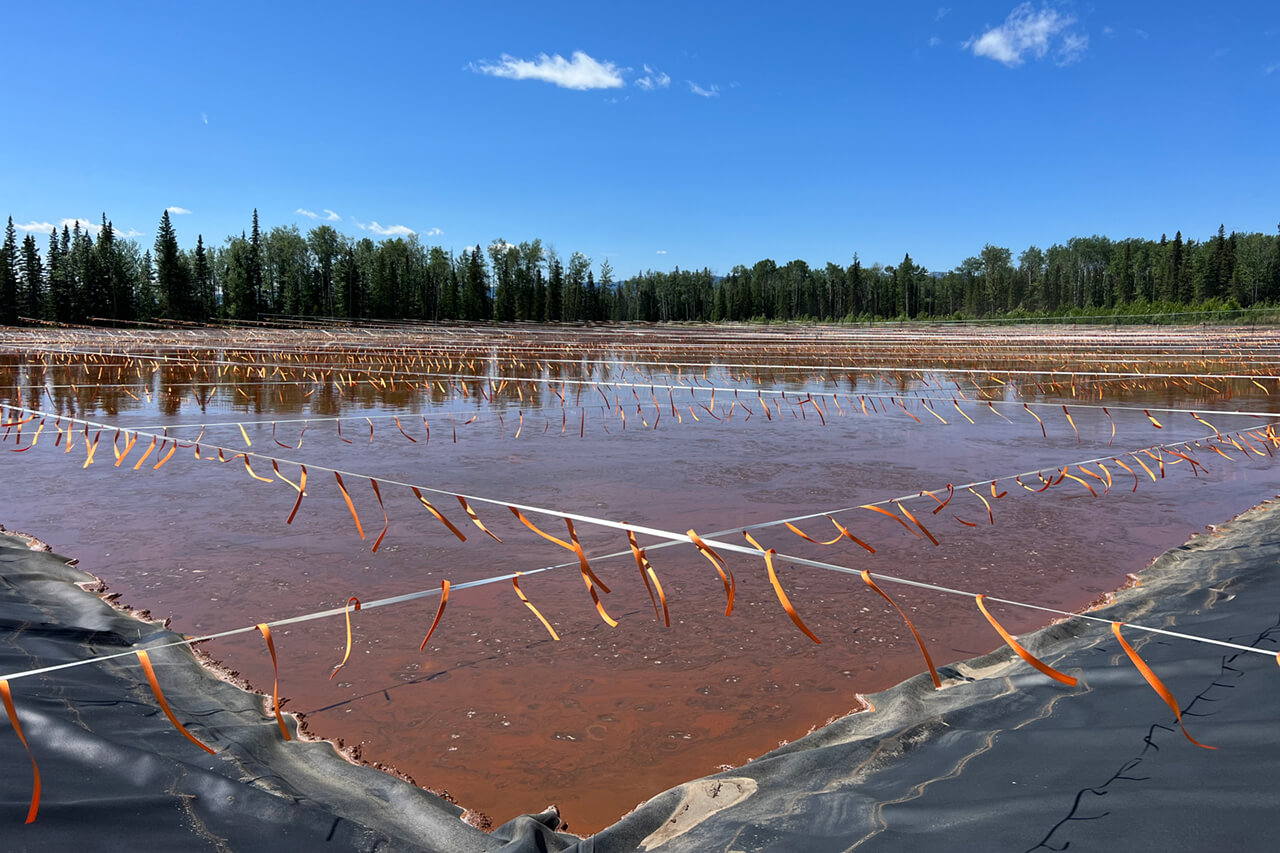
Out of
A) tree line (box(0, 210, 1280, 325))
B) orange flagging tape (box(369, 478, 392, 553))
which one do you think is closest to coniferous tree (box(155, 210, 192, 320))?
tree line (box(0, 210, 1280, 325))

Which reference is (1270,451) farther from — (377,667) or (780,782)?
(377,667)

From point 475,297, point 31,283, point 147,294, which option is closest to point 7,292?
point 31,283

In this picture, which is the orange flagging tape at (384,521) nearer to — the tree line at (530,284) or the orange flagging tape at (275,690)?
the orange flagging tape at (275,690)

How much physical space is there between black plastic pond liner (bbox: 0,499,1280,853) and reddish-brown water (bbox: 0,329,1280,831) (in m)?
0.22

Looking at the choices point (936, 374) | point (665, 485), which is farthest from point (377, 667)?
point (936, 374)

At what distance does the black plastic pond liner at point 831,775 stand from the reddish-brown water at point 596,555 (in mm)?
217

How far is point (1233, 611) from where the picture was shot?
131 inches

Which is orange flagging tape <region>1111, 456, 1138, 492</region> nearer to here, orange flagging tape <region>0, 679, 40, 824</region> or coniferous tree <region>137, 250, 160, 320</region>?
orange flagging tape <region>0, 679, 40, 824</region>

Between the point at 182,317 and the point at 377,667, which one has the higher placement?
the point at 182,317

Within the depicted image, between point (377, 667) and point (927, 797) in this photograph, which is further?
point (377, 667)

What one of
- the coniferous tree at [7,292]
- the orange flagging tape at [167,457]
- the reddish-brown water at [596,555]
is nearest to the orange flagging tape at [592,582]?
the reddish-brown water at [596,555]

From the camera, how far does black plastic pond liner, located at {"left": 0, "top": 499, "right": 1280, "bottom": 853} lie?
1.95m

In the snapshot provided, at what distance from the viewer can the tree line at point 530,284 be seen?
2842 inches

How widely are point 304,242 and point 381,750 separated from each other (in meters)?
114
